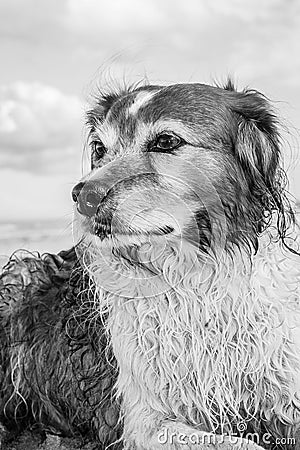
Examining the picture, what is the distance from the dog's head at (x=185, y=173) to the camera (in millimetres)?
4777

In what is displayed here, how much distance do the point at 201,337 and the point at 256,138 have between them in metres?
1.05

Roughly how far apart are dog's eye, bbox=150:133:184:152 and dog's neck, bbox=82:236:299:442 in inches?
22.4

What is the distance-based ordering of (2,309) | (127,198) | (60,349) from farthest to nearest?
(2,309)
(60,349)
(127,198)

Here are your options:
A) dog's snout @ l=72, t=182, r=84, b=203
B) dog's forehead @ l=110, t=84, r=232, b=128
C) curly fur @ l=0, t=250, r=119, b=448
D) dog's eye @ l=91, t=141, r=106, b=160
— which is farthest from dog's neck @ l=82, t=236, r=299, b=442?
dog's forehead @ l=110, t=84, r=232, b=128

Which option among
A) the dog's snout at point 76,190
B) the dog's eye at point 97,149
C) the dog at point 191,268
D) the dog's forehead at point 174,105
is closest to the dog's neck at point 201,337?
the dog at point 191,268

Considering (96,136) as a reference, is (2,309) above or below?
below

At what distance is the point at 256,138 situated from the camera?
5.11 m

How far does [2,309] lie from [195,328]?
154cm

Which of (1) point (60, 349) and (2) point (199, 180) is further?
(1) point (60, 349)

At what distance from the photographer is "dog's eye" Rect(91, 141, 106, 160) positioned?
17.2 feet

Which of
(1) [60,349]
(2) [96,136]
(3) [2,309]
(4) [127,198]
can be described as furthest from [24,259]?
(4) [127,198]

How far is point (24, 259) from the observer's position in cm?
652

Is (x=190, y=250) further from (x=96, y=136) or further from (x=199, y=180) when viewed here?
(x=96, y=136)

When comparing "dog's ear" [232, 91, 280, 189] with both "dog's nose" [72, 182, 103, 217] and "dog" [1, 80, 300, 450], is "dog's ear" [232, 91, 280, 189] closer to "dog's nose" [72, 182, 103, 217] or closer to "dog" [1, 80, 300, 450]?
"dog" [1, 80, 300, 450]
